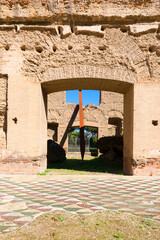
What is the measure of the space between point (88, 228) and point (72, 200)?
3.16 feet

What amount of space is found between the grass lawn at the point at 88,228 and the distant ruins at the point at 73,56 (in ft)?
11.2

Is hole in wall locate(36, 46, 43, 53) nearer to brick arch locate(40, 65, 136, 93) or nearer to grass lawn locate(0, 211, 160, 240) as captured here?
brick arch locate(40, 65, 136, 93)

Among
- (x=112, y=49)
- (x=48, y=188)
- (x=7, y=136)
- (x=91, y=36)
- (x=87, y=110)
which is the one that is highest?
(x=91, y=36)

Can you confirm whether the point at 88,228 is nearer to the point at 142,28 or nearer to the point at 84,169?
the point at 84,169

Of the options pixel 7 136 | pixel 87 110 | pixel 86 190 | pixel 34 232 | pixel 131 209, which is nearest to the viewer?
pixel 34 232

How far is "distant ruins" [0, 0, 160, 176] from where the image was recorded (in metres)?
5.49

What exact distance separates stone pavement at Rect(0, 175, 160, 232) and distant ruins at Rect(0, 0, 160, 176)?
189 centimetres

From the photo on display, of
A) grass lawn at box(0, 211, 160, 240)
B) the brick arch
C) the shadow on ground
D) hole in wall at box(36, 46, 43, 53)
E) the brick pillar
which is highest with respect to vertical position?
hole in wall at box(36, 46, 43, 53)

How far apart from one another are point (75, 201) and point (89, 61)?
4145 millimetres

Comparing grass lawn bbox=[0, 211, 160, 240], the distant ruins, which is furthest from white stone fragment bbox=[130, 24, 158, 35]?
grass lawn bbox=[0, 211, 160, 240]

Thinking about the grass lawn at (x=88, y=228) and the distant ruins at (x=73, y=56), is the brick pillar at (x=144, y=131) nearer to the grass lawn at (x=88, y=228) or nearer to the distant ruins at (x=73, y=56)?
the distant ruins at (x=73, y=56)

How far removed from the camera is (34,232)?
6.02 feet

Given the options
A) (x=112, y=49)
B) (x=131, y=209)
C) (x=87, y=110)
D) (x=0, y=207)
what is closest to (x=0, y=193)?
(x=0, y=207)

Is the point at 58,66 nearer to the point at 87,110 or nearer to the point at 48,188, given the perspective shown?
the point at 48,188
